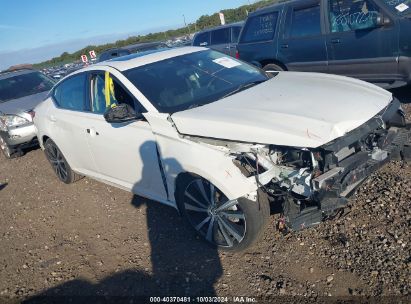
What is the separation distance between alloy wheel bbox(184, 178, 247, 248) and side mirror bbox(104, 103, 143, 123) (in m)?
0.87

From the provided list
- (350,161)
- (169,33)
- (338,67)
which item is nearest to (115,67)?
(350,161)

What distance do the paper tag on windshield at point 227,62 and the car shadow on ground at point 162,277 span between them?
144 cm

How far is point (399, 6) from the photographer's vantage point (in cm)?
614

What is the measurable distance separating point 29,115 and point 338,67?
5.98 meters

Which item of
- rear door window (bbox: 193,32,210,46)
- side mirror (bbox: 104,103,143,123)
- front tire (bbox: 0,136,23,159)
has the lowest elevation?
front tire (bbox: 0,136,23,159)

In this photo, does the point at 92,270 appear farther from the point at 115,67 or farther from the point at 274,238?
the point at 115,67

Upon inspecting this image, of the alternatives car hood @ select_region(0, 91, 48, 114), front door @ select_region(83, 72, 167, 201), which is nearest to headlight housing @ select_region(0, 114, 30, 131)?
car hood @ select_region(0, 91, 48, 114)

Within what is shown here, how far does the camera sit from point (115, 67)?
14.4ft

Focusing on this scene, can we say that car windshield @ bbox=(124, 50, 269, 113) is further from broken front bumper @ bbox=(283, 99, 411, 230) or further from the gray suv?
the gray suv

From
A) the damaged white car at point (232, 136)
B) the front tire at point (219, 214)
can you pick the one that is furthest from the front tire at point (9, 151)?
the front tire at point (219, 214)

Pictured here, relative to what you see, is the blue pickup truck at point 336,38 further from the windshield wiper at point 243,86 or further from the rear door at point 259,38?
the windshield wiper at point 243,86

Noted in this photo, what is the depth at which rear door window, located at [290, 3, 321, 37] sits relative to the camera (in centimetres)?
718

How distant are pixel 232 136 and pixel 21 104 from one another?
6564 millimetres

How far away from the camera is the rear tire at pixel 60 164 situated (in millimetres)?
5836
